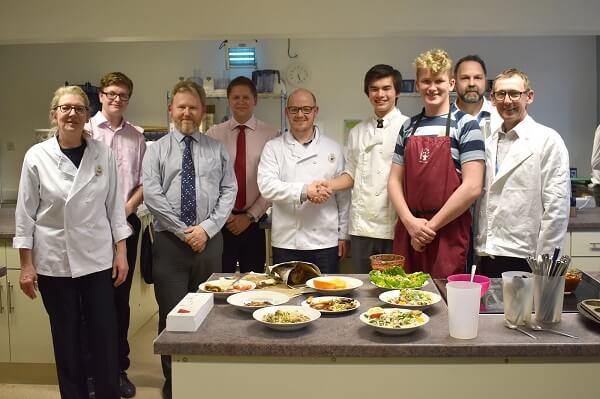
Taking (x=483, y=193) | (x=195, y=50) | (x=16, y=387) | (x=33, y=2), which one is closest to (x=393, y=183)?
(x=483, y=193)

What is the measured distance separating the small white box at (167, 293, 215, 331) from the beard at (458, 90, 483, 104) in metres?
1.90

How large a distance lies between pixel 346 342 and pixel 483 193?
1.28m

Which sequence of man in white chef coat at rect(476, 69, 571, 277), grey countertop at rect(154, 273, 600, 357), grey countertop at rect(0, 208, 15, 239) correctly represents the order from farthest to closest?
grey countertop at rect(0, 208, 15, 239), man in white chef coat at rect(476, 69, 571, 277), grey countertop at rect(154, 273, 600, 357)

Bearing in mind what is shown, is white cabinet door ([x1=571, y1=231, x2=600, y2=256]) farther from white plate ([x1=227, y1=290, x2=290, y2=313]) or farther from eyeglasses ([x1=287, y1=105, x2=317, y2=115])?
white plate ([x1=227, y1=290, x2=290, y2=313])

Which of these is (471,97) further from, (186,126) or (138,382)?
(138,382)

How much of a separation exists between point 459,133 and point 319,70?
4472 mm

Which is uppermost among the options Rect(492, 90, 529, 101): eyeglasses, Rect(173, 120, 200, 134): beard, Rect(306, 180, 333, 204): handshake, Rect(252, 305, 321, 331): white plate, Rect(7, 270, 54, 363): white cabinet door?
Rect(492, 90, 529, 101): eyeglasses

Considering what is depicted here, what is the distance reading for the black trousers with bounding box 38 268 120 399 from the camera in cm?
251

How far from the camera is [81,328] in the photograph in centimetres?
258

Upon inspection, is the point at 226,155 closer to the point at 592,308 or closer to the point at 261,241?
the point at 261,241

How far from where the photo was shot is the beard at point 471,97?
10.3ft


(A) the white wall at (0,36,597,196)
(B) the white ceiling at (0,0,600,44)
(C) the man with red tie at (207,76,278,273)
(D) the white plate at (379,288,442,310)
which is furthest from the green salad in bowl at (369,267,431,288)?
(A) the white wall at (0,36,597,196)

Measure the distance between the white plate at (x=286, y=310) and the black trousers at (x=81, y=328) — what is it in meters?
1.05

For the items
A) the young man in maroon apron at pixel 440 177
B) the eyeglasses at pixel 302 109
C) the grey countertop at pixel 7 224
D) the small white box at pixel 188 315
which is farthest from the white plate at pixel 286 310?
the grey countertop at pixel 7 224
